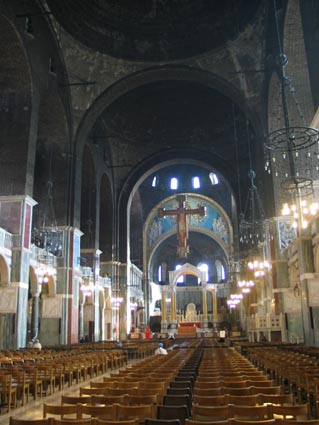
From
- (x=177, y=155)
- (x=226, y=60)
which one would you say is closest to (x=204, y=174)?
(x=177, y=155)

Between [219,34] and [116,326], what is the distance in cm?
2316

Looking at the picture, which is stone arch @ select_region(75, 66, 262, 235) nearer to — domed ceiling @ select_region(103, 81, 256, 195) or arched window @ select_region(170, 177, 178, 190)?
domed ceiling @ select_region(103, 81, 256, 195)

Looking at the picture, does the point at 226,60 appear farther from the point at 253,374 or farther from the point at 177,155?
the point at 253,374

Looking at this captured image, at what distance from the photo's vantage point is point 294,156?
20.0m

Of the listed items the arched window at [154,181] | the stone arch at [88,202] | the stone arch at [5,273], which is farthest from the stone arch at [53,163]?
the arched window at [154,181]

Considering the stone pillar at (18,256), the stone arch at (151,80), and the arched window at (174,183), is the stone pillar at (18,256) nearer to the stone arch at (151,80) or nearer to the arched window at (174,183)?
the stone arch at (151,80)

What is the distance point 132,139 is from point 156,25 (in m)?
12.6

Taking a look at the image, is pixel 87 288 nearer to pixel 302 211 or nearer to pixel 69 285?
pixel 69 285

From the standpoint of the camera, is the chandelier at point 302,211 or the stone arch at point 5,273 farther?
the stone arch at point 5,273

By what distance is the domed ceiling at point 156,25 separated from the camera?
2489 cm

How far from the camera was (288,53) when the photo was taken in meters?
19.9

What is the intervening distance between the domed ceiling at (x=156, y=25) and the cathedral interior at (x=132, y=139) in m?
0.06

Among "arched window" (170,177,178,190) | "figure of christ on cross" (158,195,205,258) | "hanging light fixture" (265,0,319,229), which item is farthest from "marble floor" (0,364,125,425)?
"arched window" (170,177,178,190)

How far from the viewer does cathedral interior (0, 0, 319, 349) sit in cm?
1833
